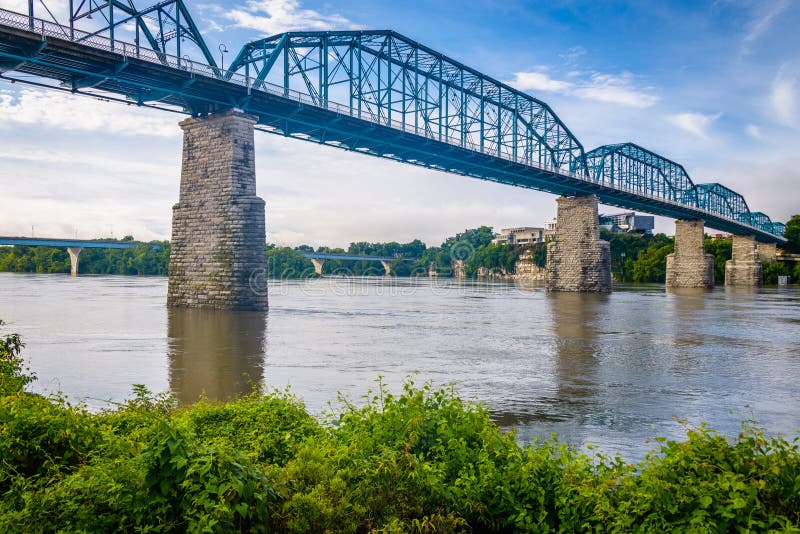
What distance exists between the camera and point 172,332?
25.5 meters

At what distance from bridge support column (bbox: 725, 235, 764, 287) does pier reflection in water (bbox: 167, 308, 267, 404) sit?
117m

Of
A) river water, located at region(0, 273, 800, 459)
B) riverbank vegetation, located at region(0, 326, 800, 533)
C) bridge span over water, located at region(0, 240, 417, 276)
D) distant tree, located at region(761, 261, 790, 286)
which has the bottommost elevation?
river water, located at region(0, 273, 800, 459)

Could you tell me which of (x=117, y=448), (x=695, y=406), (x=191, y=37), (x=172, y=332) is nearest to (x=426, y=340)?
(x=172, y=332)

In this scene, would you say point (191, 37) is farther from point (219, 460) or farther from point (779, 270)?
point (779, 270)

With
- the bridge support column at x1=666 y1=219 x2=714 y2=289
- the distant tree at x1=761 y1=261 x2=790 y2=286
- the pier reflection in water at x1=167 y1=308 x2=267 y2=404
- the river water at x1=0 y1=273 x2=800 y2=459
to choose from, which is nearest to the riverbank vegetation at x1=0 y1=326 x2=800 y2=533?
the river water at x1=0 y1=273 x2=800 y2=459

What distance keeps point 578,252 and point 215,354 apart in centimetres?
6601

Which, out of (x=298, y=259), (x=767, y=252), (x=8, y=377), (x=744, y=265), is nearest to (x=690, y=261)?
(x=744, y=265)

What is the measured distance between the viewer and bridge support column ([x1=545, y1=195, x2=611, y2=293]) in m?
75.8

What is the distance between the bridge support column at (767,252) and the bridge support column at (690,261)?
3821cm

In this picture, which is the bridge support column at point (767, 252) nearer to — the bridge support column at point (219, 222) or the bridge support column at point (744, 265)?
the bridge support column at point (744, 265)

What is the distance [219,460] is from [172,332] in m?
22.5

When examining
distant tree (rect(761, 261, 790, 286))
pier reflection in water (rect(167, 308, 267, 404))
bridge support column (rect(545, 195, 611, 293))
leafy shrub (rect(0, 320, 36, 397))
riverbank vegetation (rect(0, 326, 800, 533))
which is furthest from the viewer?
distant tree (rect(761, 261, 790, 286))

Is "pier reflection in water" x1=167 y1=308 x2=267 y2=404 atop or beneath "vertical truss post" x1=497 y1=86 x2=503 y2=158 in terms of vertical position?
beneath

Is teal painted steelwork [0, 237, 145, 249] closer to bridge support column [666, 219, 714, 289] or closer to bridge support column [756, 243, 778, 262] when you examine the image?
bridge support column [666, 219, 714, 289]
